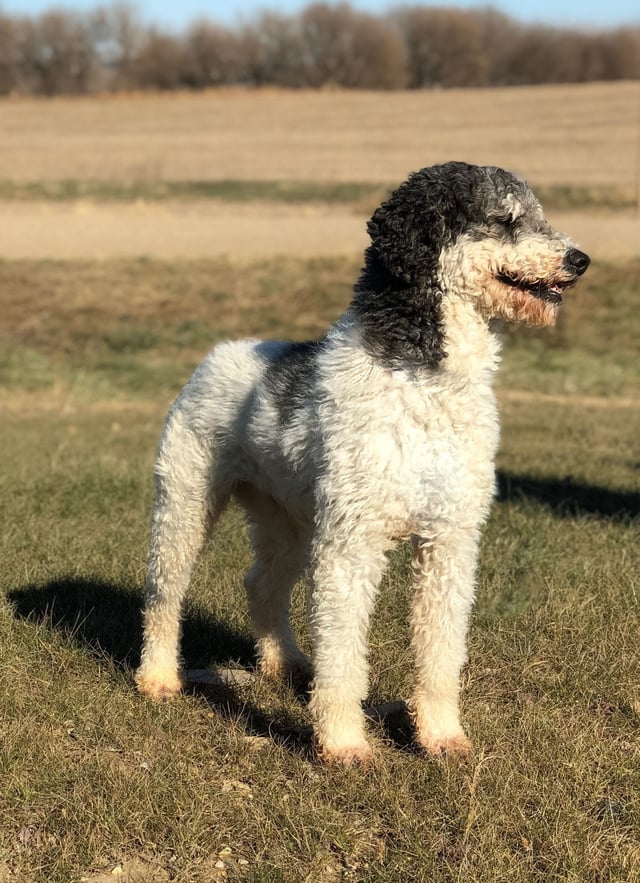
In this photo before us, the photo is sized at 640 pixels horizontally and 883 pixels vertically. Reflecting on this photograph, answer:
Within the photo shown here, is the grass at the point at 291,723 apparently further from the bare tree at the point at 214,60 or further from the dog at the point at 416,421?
the bare tree at the point at 214,60

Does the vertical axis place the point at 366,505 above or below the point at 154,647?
above

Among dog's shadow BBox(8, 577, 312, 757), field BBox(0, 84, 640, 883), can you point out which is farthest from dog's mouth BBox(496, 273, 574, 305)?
dog's shadow BBox(8, 577, 312, 757)

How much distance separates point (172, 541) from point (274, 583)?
0.62m

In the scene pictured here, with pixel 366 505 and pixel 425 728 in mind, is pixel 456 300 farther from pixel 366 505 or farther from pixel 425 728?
pixel 425 728

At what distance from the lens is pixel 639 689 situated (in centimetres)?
515

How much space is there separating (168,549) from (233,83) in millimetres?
72439

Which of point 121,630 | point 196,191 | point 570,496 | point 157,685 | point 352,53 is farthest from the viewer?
point 352,53

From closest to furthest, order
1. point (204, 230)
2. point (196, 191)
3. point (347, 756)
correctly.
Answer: point (347, 756) < point (204, 230) < point (196, 191)

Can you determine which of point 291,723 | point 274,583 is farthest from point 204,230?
point 291,723

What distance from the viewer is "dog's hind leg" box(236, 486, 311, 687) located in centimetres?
553

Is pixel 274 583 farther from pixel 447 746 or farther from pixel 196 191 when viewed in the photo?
pixel 196 191

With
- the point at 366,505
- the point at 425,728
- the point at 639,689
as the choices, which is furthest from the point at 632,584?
the point at 366,505

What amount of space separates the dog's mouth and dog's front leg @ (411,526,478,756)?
0.95 m

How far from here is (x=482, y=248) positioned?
4.21 meters
